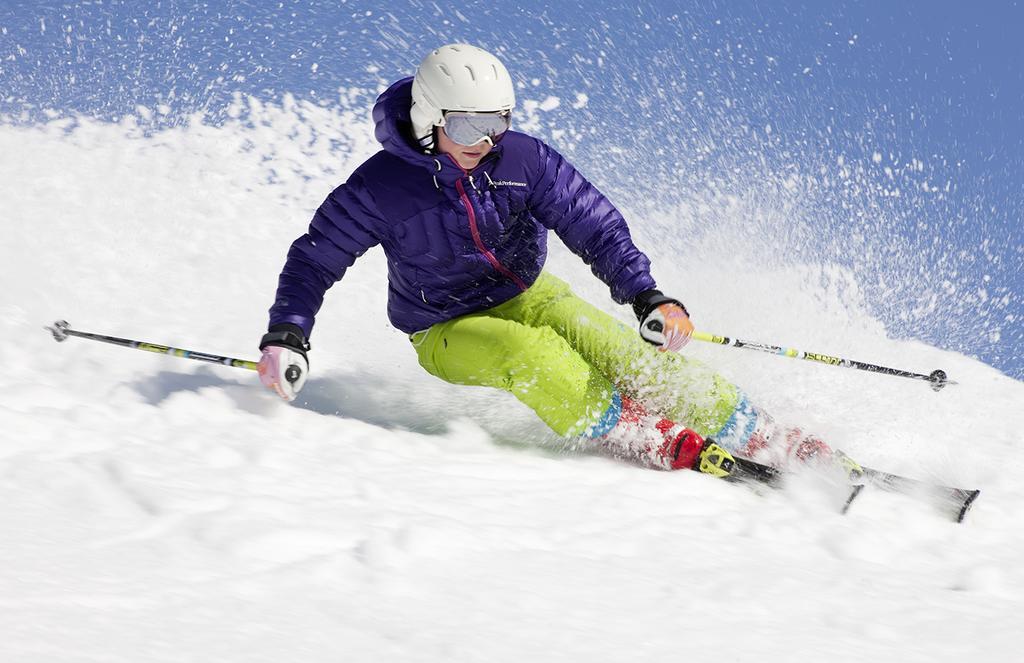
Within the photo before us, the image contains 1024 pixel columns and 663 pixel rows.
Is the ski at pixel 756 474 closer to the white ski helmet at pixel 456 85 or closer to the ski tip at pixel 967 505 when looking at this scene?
the ski tip at pixel 967 505

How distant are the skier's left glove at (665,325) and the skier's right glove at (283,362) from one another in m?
1.26

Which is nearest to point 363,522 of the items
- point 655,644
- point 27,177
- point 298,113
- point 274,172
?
point 655,644

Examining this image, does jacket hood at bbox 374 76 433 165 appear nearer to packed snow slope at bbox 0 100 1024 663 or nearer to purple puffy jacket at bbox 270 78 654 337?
purple puffy jacket at bbox 270 78 654 337

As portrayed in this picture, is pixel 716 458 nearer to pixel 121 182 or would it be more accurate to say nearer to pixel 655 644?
pixel 655 644

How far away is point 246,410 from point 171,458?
74 centimetres

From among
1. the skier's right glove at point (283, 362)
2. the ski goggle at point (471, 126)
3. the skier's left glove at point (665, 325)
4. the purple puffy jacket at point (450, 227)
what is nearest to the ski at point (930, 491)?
the skier's left glove at point (665, 325)

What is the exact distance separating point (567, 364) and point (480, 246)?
0.58 m

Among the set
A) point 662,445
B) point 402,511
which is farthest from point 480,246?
point 402,511

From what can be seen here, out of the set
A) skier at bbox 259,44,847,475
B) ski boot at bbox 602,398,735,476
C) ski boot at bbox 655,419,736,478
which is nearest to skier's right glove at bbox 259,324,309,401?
skier at bbox 259,44,847,475

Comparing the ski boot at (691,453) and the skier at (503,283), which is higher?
the skier at (503,283)

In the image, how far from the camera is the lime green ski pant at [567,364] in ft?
12.0

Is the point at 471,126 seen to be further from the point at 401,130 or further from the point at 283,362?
the point at 283,362

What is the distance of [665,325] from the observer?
3631 millimetres

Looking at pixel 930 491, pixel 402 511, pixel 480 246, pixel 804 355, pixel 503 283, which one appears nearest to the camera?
pixel 402 511
